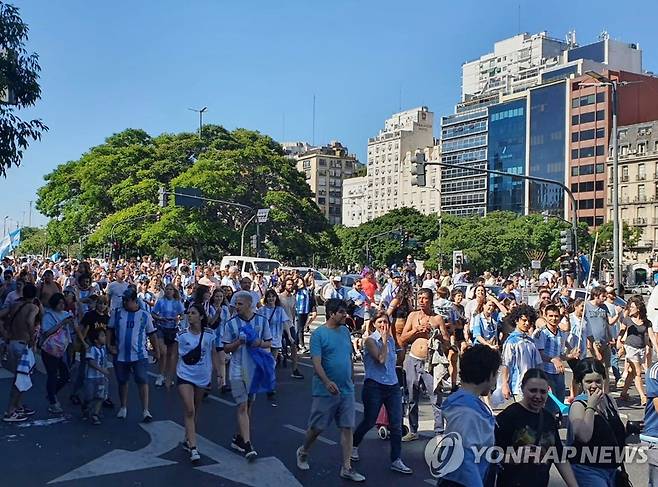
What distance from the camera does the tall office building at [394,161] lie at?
136 metres

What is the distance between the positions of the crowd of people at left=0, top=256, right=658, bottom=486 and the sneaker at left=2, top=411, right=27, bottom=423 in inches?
1.0

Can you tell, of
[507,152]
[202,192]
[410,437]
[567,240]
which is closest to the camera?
[410,437]

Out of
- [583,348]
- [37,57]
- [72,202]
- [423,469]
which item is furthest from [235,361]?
[72,202]

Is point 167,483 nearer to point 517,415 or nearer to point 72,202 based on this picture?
point 517,415

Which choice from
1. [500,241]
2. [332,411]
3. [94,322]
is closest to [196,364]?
[332,411]

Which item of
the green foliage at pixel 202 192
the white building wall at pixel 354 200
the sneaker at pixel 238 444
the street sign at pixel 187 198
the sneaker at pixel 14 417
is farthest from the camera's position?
the white building wall at pixel 354 200

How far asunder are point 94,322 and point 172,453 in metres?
2.57

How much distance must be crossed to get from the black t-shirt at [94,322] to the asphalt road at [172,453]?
3.74 feet

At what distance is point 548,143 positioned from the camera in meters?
97.9

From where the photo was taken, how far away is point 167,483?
6.47m

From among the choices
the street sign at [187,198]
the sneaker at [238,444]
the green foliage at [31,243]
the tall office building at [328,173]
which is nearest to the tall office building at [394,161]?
the tall office building at [328,173]

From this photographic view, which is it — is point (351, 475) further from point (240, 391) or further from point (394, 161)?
point (394, 161)

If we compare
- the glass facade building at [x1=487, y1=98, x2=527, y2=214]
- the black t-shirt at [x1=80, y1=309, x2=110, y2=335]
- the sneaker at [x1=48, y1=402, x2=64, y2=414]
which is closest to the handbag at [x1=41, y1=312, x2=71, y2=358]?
the black t-shirt at [x1=80, y1=309, x2=110, y2=335]

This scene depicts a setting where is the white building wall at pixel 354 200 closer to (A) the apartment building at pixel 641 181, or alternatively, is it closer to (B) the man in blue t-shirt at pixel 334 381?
(A) the apartment building at pixel 641 181
